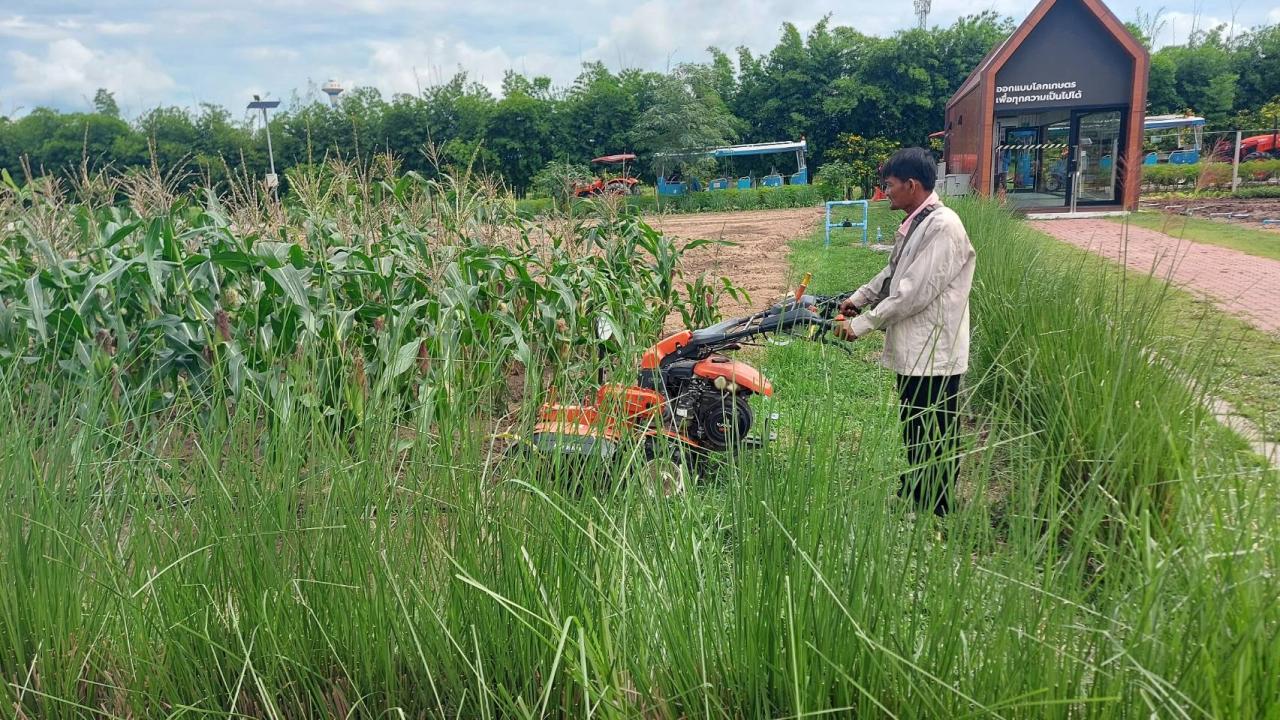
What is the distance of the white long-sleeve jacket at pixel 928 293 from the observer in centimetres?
359

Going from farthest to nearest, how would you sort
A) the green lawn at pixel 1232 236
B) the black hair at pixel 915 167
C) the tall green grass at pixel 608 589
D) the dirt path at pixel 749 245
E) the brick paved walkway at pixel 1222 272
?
the green lawn at pixel 1232 236 → the dirt path at pixel 749 245 → the brick paved walkway at pixel 1222 272 → the black hair at pixel 915 167 → the tall green grass at pixel 608 589

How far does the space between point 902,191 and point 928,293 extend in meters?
0.51

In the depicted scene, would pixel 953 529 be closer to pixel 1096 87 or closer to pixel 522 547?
pixel 522 547

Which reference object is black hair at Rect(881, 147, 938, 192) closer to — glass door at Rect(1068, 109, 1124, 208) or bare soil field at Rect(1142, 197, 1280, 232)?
bare soil field at Rect(1142, 197, 1280, 232)

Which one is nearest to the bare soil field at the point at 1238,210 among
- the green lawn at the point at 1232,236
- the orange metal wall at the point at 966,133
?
the green lawn at the point at 1232,236

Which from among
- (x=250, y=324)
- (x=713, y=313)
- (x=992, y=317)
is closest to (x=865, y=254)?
(x=713, y=313)

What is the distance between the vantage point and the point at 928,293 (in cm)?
362

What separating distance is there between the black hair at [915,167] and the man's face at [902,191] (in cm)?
2

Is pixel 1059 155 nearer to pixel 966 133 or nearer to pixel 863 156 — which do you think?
pixel 966 133

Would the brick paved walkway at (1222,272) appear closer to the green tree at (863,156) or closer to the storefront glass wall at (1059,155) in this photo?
the storefront glass wall at (1059,155)

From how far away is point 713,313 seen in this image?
736 centimetres

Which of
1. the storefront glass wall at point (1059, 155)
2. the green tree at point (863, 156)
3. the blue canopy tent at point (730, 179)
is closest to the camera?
the storefront glass wall at point (1059, 155)

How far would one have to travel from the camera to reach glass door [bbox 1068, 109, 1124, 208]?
69.1ft

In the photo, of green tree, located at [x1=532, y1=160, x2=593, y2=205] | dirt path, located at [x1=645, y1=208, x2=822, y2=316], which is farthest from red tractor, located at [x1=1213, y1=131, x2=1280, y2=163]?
green tree, located at [x1=532, y1=160, x2=593, y2=205]
